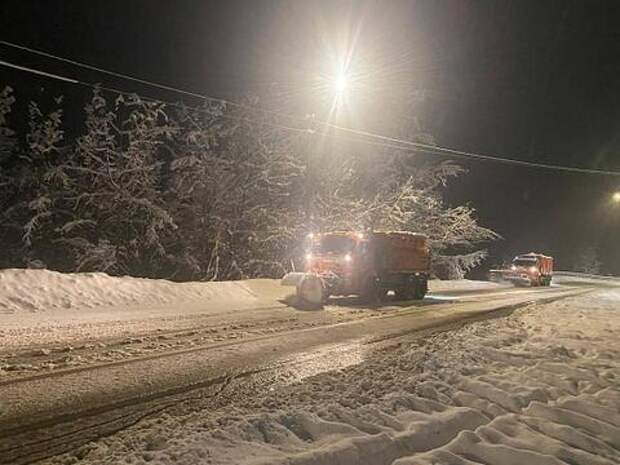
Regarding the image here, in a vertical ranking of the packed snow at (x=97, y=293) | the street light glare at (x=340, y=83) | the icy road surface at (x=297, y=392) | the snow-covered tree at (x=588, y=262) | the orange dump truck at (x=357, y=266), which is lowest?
the icy road surface at (x=297, y=392)

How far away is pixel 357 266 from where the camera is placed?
63.7 ft

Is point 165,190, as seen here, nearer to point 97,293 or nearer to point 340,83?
point 97,293

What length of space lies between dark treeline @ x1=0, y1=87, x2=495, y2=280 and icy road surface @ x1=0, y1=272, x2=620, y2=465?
9106 millimetres

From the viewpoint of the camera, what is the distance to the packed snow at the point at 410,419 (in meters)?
4.78

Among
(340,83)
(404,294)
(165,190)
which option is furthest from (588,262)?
(165,190)

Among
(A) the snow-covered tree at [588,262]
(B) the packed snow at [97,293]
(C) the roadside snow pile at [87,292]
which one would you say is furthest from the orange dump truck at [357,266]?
(A) the snow-covered tree at [588,262]

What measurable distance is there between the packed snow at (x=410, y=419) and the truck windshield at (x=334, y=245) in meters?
10.0

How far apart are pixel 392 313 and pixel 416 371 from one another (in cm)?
909

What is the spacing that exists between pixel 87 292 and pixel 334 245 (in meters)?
8.28

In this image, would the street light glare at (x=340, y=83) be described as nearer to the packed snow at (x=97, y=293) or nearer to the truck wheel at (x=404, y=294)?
the truck wheel at (x=404, y=294)

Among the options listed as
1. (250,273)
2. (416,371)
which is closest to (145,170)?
(250,273)

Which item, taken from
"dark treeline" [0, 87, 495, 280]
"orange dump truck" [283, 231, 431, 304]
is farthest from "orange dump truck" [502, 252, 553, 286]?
"orange dump truck" [283, 231, 431, 304]

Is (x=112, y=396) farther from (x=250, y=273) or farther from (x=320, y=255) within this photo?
(x=250, y=273)

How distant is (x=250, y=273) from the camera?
2531 centimetres
